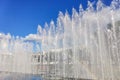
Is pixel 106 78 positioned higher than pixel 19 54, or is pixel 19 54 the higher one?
pixel 19 54

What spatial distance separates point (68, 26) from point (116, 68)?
11466mm

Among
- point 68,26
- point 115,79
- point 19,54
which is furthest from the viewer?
point 19,54

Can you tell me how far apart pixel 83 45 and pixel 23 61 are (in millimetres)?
33391

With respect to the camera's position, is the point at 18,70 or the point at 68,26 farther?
the point at 18,70

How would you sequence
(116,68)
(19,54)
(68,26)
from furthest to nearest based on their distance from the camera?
(19,54)
(68,26)
(116,68)

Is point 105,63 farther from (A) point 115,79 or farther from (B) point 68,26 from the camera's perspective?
(B) point 68,26

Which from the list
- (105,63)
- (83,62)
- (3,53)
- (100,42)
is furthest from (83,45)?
(3,53)

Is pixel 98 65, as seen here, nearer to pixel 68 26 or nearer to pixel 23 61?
pixel 68 26

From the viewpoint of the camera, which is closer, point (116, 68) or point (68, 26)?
point (116, 68)

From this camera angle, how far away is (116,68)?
25016 millimetres

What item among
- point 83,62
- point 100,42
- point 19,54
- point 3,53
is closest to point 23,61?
point 19,54

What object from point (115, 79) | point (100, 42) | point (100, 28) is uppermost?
point (100, 28)

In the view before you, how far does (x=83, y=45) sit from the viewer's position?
1277 inches

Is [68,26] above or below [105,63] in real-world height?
above
